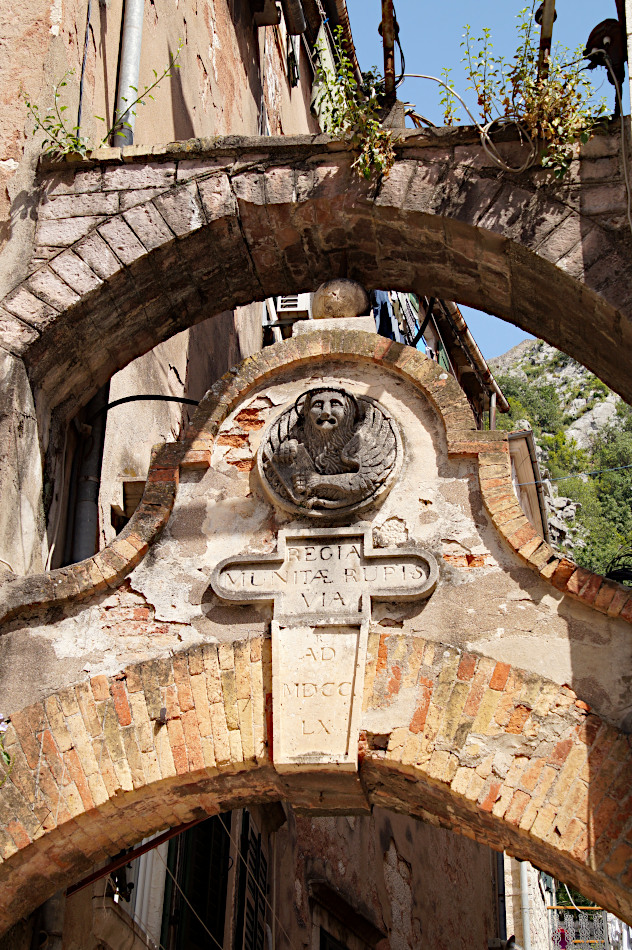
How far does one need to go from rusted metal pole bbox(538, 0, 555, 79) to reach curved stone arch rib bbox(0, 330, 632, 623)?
1.59 meters

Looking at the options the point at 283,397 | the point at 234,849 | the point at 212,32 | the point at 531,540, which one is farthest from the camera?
the point at 212,32

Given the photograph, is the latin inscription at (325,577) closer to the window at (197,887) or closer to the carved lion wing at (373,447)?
the carved lion wing at (373,447)

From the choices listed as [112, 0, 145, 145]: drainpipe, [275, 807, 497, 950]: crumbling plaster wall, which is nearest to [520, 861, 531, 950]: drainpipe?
[275, 807, 497, 950]: crumbling plaster wall

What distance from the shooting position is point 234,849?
7.50 m

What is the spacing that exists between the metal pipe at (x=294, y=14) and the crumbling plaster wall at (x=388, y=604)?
8.79 m

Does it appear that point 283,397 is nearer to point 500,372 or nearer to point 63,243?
point 63,243

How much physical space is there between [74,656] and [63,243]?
227cm

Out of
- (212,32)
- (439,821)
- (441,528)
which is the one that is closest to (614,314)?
(441,528)

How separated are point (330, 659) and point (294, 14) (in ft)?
33.6

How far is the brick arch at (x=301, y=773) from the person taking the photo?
4215 millimetres

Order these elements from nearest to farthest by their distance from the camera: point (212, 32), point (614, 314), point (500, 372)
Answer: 1. point (614, 314)
2. point (212, 32)
3. point (500, 372)

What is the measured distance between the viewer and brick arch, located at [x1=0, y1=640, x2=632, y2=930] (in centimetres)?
421

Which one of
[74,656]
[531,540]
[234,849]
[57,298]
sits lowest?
[234,849]

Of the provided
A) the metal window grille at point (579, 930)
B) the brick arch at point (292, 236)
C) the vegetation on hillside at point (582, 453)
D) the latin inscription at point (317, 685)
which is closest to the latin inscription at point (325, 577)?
the latin inscription at point (317, 685)
